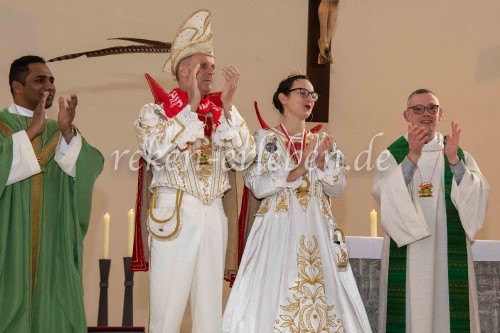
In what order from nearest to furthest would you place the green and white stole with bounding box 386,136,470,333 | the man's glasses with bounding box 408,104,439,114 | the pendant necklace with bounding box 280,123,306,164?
the pendant necklace with bounding box 280,123,306,164 → the green and white stole with bounding box 386,136,470,333 → the man's glasses with bounding box 408,104,439,114

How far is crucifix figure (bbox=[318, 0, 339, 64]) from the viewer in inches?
332

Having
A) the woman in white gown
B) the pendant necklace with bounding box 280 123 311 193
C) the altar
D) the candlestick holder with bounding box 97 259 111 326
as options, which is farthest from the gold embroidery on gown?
the candlestick holder with bounding box 97 259 111 326

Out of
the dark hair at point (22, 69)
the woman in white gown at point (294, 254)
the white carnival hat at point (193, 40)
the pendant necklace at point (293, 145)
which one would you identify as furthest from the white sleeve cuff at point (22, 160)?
the pendant necklace at point (293, 145)

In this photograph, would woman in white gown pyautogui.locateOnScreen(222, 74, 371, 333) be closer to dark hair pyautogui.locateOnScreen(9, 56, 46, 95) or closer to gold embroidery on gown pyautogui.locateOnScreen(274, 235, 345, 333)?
gold embroidery on gown pyautogui.locateOnScreen(274, 235, 345, 333)

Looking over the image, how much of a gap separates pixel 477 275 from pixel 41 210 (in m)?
3.11

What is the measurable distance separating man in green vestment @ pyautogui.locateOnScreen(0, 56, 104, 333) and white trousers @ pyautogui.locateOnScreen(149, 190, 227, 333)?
59 centimetres

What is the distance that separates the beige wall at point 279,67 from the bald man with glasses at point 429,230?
2.62 meters

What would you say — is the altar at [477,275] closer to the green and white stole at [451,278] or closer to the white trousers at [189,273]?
the green and white stole at [451,278]

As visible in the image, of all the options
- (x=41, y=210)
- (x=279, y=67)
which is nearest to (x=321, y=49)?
(x=279, y=67)

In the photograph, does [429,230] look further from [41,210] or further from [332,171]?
[41,210]

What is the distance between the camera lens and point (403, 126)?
30.1ft

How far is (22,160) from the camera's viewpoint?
Result: 5660 millimetres

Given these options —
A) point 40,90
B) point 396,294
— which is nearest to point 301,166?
point 396,294

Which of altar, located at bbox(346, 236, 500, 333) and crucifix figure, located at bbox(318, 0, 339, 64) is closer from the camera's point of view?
altar, located at bbox(346, 236, 500, 333)
